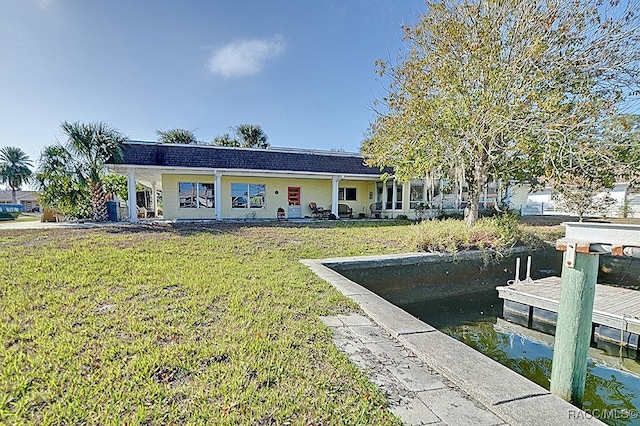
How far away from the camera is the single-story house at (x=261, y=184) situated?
14.2 m

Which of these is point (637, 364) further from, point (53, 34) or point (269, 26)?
point (53, 34)

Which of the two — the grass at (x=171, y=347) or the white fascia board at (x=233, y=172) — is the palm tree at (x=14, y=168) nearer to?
the white fascia board at (x=233, y=172)

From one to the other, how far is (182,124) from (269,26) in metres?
18.3

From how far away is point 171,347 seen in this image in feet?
9.22

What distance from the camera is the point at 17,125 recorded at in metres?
13.0

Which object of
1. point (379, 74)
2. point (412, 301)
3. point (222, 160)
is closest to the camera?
point (412, 301)

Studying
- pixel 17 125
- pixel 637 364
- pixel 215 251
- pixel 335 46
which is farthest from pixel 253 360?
pixel 17 125

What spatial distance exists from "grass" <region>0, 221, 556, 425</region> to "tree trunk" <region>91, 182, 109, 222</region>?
26.4 feet

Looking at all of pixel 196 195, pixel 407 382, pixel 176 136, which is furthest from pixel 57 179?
pixel 176 136

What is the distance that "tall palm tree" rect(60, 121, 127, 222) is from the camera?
39.7ft

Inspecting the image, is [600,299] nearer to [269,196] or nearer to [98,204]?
[269,196]

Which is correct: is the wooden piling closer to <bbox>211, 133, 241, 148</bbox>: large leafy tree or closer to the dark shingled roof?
the dark shingled roof

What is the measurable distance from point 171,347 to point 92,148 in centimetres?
1303

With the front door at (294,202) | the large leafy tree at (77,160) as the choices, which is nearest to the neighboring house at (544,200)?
the front door at (294,202)
